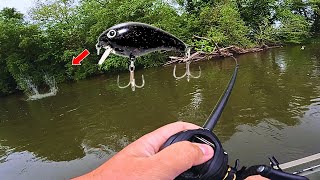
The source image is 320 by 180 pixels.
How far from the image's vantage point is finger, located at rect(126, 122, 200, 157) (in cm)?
64

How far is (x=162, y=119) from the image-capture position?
6.73 metres

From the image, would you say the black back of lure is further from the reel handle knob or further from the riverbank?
the riverbank

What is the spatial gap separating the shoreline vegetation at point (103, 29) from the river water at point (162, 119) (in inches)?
151

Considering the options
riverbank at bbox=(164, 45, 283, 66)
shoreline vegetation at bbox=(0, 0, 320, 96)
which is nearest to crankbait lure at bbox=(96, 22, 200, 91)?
shoreline vegetation at bbox=(0, 0, 320, 96)

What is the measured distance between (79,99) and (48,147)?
4.09m

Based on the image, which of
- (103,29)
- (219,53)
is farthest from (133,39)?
(219,53)

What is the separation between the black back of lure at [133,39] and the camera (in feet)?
4.09

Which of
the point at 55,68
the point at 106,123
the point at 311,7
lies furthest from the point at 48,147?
the point at 311,7

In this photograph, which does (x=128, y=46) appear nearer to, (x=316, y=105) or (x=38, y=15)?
(x=316, y=105)

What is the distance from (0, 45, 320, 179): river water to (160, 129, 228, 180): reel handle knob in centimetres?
408

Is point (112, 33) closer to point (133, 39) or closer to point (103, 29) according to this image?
point (133, 39)

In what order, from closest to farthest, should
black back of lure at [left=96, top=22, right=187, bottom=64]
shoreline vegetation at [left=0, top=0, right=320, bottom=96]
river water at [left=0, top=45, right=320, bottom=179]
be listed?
black back of lure at [left=96, top=22, right=187, bottom=64]
river water at [left=0, top=45, right=320, bottom=179]
shoreline vegetation at [left=0, top=0, right=320, bottom=96]

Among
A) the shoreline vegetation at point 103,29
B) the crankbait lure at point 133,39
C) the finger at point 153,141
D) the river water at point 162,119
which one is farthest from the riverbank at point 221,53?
the finger at point 153,141

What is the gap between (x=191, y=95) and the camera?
836cm
